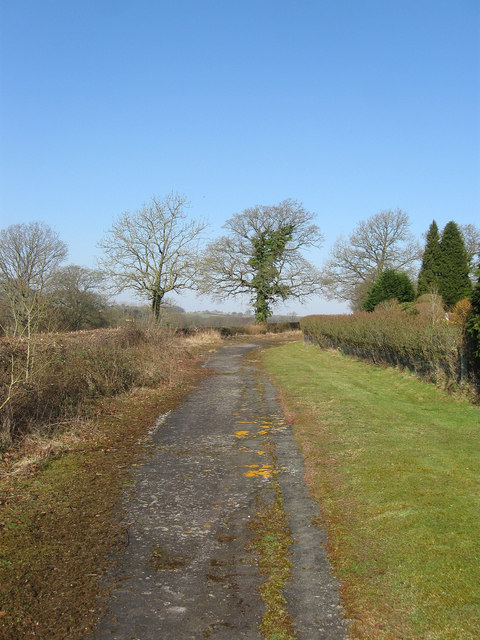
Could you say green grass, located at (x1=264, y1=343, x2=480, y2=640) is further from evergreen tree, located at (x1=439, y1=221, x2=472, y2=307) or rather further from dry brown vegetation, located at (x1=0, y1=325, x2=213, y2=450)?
evergreen tree, located at (x1=439, y1=221, x2=472, y2=307)

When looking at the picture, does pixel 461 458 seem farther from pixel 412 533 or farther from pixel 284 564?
pixel 284 564

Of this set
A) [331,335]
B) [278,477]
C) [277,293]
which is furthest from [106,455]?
[277,293]

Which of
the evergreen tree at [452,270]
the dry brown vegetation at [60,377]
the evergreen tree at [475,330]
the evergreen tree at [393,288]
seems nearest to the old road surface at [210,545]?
the dry brown vegetation at [60,377]

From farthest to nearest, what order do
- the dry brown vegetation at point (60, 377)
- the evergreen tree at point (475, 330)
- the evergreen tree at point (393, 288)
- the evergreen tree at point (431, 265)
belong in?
the evergreen tree at point (393, 288) < the evergreen tree at point (431, 265) < the evergreen tree at point (475, 330) < the dry brown vegetation at point (60, 377)

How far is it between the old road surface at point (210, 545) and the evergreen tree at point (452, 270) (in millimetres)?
22504

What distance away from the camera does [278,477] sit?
20.7 ft

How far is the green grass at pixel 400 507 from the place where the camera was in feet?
10.8

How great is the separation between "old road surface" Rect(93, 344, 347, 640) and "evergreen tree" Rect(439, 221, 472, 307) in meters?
22.5

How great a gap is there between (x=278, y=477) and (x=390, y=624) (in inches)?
127

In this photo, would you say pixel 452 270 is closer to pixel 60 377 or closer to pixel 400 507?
pixel 60 377

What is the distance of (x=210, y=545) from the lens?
4.41 m

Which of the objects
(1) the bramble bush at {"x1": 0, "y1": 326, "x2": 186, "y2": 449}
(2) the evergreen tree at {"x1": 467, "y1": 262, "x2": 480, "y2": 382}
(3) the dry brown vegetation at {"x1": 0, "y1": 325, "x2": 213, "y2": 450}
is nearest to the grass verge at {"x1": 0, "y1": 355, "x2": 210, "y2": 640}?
(3) the dry brown vegetation at {"x1": 0, "y1": 325, "x2": 213, "y2": 450}

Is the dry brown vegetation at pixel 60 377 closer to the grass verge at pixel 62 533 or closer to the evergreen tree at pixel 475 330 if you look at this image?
the grass verge at pixel 62 533

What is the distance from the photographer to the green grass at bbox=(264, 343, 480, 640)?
3281mm
